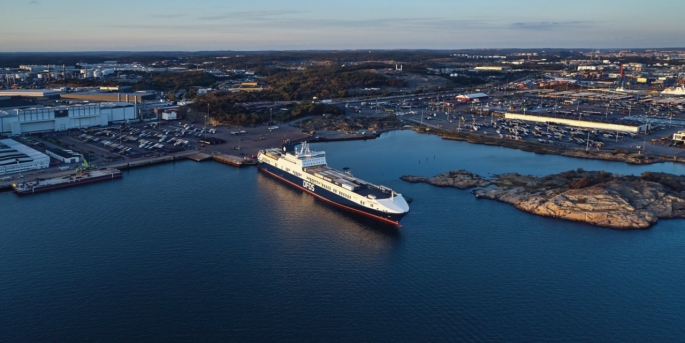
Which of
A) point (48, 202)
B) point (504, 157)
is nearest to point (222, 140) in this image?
point (48, 202)

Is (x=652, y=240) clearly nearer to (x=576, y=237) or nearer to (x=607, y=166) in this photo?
(x=576, y=237)

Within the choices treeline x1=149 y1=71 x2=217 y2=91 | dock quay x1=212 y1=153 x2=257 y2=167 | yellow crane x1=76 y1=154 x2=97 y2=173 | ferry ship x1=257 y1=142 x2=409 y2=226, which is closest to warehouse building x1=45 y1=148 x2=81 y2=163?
yellow crane x1=76 y1=154 x2=97 y2=173

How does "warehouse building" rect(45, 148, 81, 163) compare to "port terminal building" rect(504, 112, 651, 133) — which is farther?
"port terminal building" rect(504, 112, 651, 133)

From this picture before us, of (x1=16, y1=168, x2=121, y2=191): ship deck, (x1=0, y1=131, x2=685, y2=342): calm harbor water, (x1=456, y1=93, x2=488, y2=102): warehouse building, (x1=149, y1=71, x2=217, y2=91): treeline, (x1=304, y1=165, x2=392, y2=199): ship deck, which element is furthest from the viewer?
(x1=149, y1=71, x2=217, y2=91): treeline

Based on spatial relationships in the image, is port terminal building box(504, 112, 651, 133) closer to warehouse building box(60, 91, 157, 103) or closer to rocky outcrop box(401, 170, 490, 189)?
rocky outcrop box(401, 170, 490, 189)

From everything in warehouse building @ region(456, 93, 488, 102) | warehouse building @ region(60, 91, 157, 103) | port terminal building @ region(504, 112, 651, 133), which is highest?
warehouse building @ region(456, 93, 488, 102)

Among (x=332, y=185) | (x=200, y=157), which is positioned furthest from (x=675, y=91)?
(x=200, y=157)

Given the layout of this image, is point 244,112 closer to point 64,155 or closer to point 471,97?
point 64,155

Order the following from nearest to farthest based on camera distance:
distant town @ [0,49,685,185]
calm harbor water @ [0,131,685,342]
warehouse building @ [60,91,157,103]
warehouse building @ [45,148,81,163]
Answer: calm harbor water @ [0,131,685,342] < warehouse building @ [45,148,81,163] < distant town @ [0,49,685,185] < warehouse building @ [60,91,157,103]
